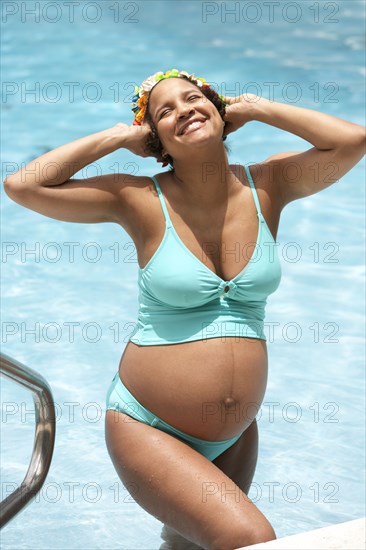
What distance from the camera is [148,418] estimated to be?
11.7 ft

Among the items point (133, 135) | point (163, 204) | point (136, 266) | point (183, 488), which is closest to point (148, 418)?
point (183, 488)

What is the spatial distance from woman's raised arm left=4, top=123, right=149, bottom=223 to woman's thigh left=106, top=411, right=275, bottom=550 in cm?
70

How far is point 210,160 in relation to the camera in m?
3.65

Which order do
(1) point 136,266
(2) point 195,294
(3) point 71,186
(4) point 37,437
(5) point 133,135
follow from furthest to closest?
(1) point 136,266
(5) point 133,135
(3) point 71,186
(2) point 195,294
(4) point 37,437

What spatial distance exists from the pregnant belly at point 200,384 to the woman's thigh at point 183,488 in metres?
0.09

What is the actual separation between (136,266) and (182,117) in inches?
158

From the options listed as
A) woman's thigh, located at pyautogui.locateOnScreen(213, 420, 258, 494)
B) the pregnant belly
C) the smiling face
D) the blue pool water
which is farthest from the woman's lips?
the blue pool water

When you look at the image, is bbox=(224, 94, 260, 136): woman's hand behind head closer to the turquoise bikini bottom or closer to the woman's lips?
the woman's lips

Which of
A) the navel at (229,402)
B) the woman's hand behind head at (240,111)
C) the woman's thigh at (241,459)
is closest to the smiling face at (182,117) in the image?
the woman's hand behind head at (240,111)

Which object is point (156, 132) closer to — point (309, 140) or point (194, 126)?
point (194, 126)

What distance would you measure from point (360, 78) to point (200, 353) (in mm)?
6997

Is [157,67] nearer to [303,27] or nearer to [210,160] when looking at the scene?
[303,27]

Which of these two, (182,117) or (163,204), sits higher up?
(182,117)

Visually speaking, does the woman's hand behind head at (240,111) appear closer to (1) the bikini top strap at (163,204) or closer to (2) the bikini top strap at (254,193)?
(2) the bikini top strap at (254,193)
